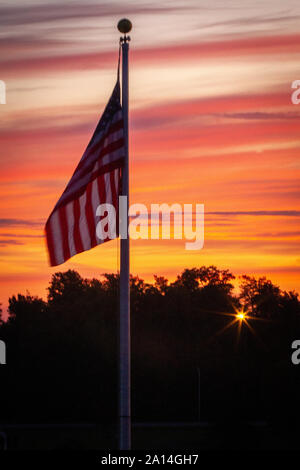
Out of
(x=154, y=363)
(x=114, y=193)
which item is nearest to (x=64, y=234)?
(x=114, y=193)

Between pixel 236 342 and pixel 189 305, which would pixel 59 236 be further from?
pixel 189 305

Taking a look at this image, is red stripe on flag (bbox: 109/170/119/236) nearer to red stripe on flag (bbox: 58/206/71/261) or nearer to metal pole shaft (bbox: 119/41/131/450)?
metal pole shaft (bbox: 119/41/131/450)

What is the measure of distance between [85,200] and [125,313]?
8.28 ft

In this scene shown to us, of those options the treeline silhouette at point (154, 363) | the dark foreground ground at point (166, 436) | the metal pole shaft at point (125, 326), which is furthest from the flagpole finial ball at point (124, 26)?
the treeline silhouette at point (154, 363)

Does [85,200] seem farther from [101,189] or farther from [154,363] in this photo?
[154,363]

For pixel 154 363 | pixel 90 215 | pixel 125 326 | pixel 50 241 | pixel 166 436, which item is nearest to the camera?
pixel 90 215

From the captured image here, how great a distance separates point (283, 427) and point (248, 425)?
3.65 m

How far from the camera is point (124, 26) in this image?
57.9 ft

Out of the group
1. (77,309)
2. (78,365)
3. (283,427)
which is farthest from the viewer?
(77,309)

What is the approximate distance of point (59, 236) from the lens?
55.9ft
